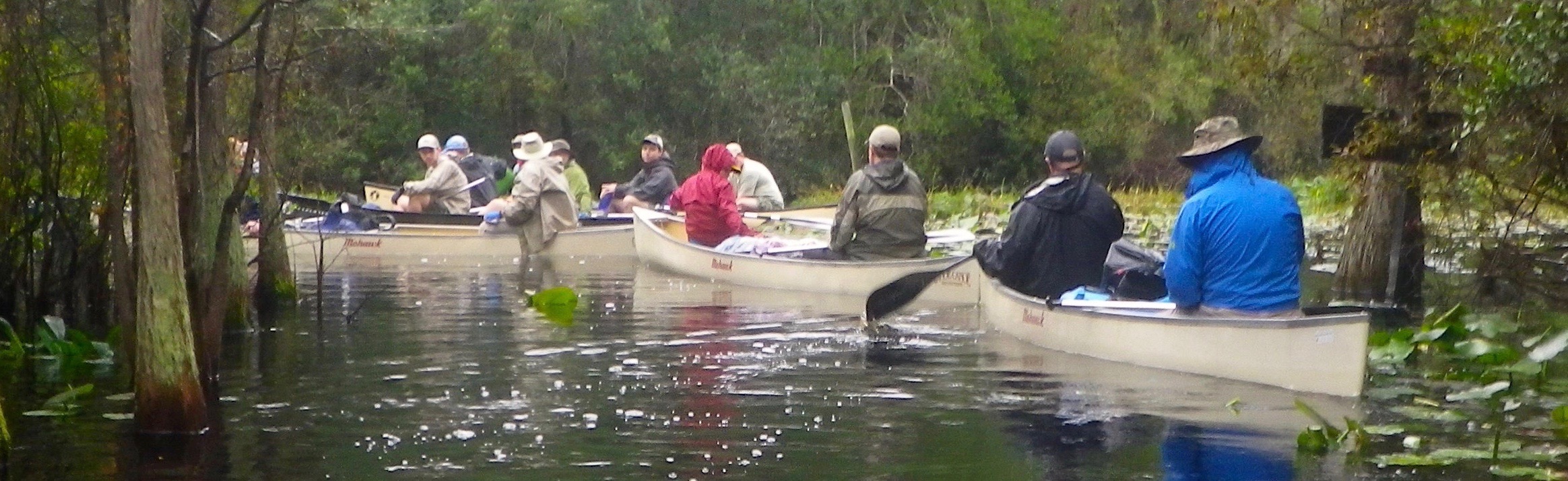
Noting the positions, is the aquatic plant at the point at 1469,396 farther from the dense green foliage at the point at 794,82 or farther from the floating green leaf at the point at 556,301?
the dense green foliage at the point at 794,82

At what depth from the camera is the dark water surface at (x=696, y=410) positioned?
312 inches

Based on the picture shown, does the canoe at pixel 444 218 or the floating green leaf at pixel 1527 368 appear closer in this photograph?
the floating green leaf at pixel 1527 368

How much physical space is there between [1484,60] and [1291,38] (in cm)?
433

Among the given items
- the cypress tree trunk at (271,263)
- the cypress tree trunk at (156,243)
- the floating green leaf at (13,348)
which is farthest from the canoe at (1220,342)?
the cypress tree trunk at (271,263)

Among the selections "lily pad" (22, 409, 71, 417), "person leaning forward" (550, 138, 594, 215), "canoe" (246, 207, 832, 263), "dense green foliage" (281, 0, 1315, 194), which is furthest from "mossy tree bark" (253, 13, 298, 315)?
"dense green foliage" (281, 0, 1315, 194)

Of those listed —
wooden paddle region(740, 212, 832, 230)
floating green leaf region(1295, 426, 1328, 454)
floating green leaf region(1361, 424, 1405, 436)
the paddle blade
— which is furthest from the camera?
wooden paddle region(740, 212, 832, 230)

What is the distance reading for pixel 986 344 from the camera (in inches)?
500

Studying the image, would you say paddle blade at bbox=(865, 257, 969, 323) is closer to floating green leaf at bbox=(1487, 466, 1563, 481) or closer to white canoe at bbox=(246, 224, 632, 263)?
floating green leaf at bbox=(1487, 466, 1563, 481)

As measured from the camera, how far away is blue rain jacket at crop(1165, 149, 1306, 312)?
9742 mm

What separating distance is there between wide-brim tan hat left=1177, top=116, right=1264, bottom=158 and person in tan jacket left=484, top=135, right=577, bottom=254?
1303 cm

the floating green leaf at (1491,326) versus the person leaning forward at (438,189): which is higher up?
the person leaning forward at (438,189)

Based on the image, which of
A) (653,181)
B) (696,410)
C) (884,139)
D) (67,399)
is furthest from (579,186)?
(696,410)

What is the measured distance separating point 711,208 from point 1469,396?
33.8ft

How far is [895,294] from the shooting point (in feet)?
45.7
